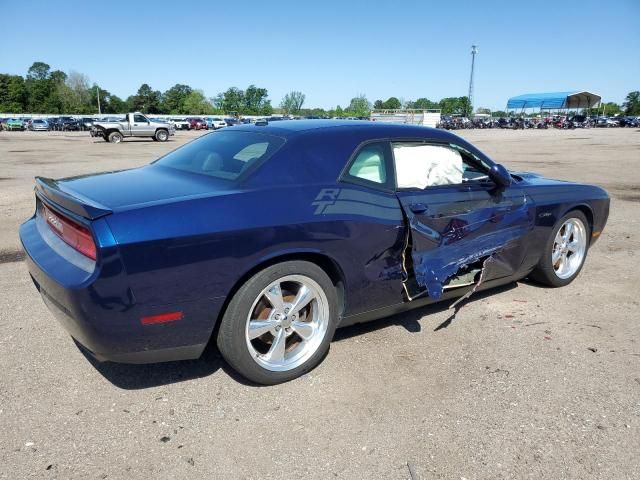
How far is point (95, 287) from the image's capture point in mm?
2287

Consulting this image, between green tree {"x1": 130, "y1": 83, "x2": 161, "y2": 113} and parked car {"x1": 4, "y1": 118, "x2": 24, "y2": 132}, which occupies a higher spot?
green tree {"x1": 130, "y1": 83, "x2": 161, "y2": 113}

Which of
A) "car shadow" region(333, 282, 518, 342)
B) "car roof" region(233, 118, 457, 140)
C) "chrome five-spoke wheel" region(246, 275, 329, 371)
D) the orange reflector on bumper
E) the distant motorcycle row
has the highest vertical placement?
the distant motorcycle row

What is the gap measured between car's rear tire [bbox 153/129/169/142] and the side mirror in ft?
98.3

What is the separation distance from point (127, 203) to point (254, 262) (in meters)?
0.72

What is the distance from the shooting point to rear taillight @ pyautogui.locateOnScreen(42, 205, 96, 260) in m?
2.40

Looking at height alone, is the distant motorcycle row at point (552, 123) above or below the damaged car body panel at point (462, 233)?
above

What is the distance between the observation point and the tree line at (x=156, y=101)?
105m

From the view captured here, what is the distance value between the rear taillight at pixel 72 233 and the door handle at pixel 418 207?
6.42 feet

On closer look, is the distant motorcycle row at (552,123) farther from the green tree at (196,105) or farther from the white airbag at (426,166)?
the green tree at (196,105)

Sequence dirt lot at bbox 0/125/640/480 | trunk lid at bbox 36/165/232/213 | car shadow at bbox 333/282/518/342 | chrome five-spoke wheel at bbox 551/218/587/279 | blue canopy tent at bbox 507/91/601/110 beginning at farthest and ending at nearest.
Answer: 1. blue canopy tent at bbox 507/91/601/110
2. chrome five-spoke wheel at bbox 551/218/587/279
3. car shadow at bbox 333/282/518/342
4. trunk lid at bbox 36/165/232/213
5. dirt lot at bbox 0/125/640/480

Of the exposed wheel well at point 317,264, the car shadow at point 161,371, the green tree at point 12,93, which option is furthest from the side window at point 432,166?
the green tree at point 12,93

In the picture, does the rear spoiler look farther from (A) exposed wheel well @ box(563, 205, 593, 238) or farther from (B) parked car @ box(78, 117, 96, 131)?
(B) parked car @ box(78, 117, 96, 131)

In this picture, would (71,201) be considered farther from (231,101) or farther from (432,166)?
(231,101)

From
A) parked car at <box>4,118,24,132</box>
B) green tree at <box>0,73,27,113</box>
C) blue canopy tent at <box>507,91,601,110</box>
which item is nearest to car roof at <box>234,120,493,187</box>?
parked car at <box>4,118,24,132</box>
